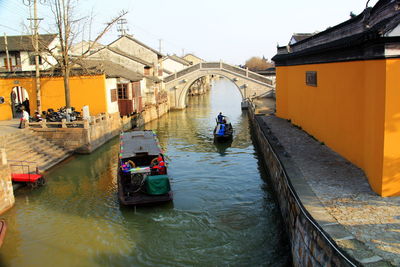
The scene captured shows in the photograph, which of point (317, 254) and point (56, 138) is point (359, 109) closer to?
point (317, 254)

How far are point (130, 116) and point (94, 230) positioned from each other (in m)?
18.3

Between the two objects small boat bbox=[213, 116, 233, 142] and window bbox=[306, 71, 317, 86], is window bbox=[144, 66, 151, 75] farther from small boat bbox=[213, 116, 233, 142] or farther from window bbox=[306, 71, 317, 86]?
window bbox=[306, 71, 317, 86]

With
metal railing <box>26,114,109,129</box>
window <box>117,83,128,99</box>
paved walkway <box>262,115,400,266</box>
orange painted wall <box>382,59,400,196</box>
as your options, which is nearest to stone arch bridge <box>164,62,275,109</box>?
window <box>117,83,128,99</box>

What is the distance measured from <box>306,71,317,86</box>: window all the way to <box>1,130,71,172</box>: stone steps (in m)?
12.4

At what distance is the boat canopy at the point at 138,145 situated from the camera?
45.2 ft

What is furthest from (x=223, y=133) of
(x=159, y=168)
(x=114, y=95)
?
(x=159, y=168)

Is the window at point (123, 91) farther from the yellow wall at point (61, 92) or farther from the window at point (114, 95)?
the yellow wall at point (61, 92)

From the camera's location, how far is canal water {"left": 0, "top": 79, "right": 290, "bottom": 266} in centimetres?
968

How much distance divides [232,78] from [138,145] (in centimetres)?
2858

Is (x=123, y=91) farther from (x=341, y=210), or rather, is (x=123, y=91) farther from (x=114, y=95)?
(x=341, y=210)

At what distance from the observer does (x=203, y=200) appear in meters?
13.4

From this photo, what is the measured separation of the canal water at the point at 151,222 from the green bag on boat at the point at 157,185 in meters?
0.65

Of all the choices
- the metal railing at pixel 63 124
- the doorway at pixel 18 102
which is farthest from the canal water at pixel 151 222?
the doorway at pixel 18 102

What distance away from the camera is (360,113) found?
35.9 feet
